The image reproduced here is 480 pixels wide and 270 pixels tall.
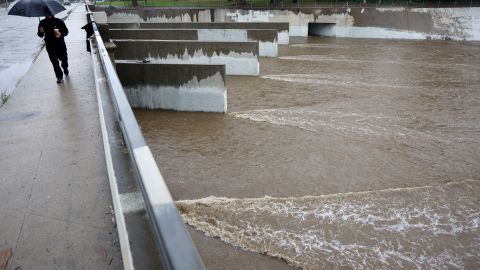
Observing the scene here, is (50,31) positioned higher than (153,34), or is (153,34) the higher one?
(50,31)

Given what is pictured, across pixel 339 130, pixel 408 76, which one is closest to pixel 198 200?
pixel 339 130

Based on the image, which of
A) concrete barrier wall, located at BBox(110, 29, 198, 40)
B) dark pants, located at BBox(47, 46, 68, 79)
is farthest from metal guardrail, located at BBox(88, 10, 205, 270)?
concrete barrier wall, located at BBox(110, 29, 198, 40)

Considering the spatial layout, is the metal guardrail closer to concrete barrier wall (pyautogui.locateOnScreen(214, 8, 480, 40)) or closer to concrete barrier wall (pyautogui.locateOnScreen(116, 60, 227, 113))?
concrete barrier wall (pyautogui.locateOnScreen(116, 60, 227, 113))

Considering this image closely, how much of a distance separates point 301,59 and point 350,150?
510 inches

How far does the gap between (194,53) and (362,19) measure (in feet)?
63.6

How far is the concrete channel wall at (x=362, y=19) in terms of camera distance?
2764 cm

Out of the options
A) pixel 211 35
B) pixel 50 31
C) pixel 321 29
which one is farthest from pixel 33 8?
pixel 321 29

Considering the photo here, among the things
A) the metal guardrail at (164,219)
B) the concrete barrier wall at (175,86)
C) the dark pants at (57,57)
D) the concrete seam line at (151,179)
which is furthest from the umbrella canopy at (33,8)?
the concrete seam line at (151,179)

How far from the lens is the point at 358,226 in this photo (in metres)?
6.20

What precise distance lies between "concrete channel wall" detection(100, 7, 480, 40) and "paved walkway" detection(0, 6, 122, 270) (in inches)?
1050

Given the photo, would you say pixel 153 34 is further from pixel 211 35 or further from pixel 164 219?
pixel 164 219

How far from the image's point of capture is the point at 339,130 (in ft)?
34.3

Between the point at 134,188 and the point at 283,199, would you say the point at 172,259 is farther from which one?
the point at 283,199

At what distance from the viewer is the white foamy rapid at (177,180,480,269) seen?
552 cm
